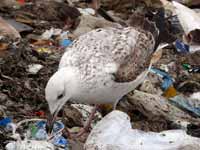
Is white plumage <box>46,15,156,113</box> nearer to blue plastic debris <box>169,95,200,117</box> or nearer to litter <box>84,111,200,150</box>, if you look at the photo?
litter <box>84,111,200,150</box>

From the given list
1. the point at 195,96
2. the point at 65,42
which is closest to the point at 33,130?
the point at 195,96

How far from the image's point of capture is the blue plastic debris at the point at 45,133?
4848mm

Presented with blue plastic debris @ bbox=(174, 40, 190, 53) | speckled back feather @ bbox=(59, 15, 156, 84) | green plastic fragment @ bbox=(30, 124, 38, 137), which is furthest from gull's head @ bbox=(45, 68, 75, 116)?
blue plastic debris @ bbox=(174, 40, 190, 53)

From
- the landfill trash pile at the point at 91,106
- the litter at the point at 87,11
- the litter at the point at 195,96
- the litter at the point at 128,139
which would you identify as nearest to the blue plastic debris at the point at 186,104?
the landfill trash pile at the point at 91,106

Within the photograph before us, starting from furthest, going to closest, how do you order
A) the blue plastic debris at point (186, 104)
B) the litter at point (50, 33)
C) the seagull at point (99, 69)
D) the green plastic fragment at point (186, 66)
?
1. the litter at point (50, 33)
2. the green plastic fragment at point (186, 66)
3. the blue plastic debris at point (186, 104)
4. the seagull at point (99, 69)

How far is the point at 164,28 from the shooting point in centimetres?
588

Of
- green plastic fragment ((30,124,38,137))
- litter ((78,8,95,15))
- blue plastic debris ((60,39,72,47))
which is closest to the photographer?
green plastic fragment ((30,124,38,137))

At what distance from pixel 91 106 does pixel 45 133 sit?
848 millimetres

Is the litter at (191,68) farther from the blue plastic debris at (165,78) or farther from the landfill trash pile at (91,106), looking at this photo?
the blue plastic debris at (165,78)

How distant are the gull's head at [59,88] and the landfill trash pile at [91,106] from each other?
29 centimetres

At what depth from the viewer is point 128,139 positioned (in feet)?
15.2

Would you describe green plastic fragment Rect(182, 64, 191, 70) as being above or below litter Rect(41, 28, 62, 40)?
below

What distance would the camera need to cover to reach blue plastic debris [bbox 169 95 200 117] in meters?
5.78

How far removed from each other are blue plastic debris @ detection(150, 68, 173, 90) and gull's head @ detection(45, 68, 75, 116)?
172 cm
